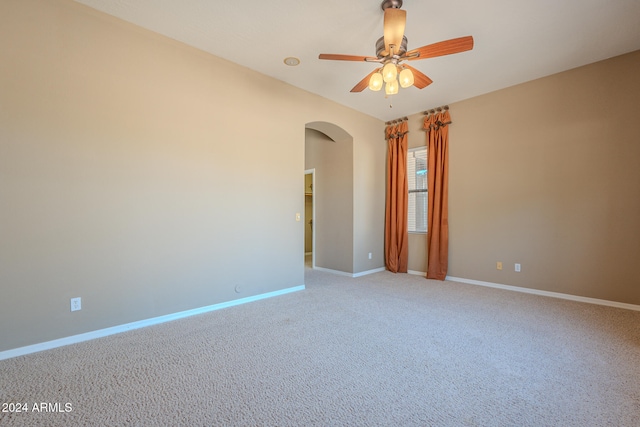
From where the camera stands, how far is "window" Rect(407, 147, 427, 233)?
199 inches

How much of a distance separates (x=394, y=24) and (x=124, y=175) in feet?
8.81

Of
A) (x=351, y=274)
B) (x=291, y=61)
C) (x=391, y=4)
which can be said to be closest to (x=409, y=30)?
(x=391, y=4)

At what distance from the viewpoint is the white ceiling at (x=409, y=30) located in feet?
7.98

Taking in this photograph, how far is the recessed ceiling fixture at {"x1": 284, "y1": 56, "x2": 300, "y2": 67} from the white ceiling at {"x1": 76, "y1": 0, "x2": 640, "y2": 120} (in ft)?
0.19

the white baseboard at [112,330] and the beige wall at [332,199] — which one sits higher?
the beige wall at [332,199]

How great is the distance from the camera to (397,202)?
5242 mm

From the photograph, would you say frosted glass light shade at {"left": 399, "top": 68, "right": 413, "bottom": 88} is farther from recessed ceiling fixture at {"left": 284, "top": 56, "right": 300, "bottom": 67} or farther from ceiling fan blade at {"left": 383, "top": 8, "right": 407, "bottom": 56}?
recessed ceiling fixture at {"left": 284, "top": 56, "right": 300, "bottom": 67}

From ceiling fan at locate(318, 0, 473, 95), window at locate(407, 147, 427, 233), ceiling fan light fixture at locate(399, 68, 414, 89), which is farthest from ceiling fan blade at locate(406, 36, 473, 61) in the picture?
window at locate(407, 147, 427, 233)

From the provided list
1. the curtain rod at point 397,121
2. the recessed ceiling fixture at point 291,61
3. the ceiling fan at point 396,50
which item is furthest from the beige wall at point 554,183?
the recessed ceiling fixture at point 291,61

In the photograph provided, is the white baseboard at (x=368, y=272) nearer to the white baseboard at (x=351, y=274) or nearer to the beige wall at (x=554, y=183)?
the white baseboard at (x=351, y=274)

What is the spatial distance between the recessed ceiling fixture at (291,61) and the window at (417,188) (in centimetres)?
277

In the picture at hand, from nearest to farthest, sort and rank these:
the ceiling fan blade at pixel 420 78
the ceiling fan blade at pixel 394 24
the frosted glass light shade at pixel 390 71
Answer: the ceiling fan blade at pixel 394 24 → the frosted glass light shade at pixel 390 71 → the ceiling fan blade at pixel 420 78

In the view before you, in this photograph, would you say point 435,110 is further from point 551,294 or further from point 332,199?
point 551,294

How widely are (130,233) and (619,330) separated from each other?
475 cm
